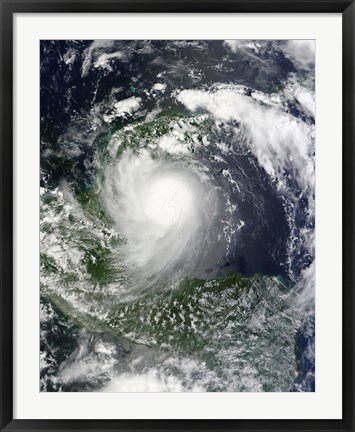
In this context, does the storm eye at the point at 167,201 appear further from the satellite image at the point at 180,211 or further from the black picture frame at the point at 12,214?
the black picture frame at the point at 12,214

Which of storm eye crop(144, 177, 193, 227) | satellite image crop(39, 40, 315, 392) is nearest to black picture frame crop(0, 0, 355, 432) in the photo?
satellite image crop(39, 40, 315, 392)

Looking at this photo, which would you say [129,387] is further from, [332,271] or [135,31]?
[135,31]

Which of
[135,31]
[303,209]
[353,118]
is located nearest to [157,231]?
[303,209]

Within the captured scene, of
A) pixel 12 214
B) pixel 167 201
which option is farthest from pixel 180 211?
pixel 12 214

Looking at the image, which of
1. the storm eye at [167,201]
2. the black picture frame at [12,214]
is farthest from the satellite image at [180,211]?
the black picture frame at [12,214]

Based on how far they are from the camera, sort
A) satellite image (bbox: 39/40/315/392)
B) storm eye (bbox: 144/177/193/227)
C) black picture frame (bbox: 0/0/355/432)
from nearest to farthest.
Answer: black picture frame (bbox: 0/0/355/432) < satellite image (bbox: 39/40/315/392) < storm eye (bbox: 144/177/193/227)

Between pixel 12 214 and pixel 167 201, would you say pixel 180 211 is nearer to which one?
pixel 167 201

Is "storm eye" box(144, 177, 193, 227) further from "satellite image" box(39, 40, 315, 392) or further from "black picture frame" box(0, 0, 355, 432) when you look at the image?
"black picture frame" box(0, 0, 355, 432)
